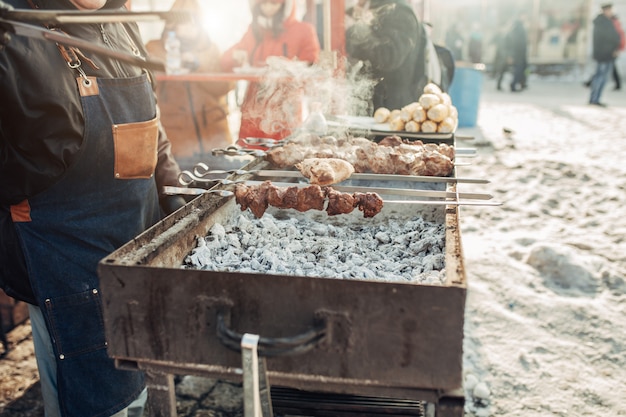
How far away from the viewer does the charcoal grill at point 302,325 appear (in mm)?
1516

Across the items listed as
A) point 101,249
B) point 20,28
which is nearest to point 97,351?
point 101,249

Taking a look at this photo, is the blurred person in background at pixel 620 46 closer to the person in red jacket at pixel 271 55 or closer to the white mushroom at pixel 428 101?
the person in red jacket at pixel 271 55

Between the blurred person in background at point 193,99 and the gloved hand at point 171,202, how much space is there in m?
4.12

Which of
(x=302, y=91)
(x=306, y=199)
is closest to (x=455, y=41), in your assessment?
(x=302, y=91)

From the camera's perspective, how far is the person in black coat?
17.5ft

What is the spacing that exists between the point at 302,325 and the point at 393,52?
432cm

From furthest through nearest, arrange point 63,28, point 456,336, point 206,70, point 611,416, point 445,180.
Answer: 1. point 206,70
2. point 611,416
3. point 445,180
4. point 63,28
5. point 456,336

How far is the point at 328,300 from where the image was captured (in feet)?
5.05

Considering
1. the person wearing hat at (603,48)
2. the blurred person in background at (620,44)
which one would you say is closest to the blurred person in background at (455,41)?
the blurred person in background at (620,44)

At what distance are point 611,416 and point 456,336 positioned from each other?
2.30 meters

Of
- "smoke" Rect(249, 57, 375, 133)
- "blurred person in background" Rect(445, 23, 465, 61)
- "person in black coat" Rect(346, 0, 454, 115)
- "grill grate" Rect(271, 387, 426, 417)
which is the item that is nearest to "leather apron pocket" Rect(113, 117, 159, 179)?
"grill grate" Rect(271, 387, 426, 417)

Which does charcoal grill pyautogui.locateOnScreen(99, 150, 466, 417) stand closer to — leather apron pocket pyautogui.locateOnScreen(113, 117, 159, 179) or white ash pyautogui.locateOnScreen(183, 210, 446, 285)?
white ash pyautogui.locateOnScreen(183, 210, 446, 285)

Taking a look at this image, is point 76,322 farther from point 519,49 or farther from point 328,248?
point 519,49

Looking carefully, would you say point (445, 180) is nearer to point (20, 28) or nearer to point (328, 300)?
point (328, 300)
